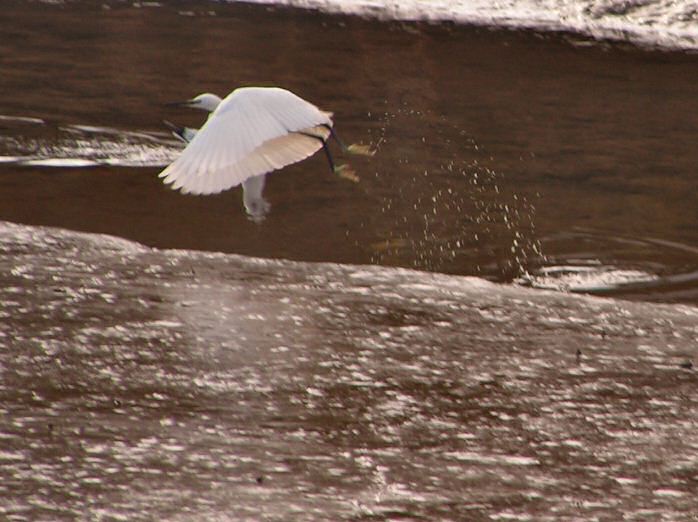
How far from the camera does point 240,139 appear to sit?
5285 mm

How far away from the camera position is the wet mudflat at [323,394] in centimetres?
356

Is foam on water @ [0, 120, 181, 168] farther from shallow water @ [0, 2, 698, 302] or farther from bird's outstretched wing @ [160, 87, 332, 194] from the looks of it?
bird's outstretched wing @ [160, 87, 332, 194]

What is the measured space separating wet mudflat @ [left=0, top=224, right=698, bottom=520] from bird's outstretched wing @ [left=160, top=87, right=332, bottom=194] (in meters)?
0.33

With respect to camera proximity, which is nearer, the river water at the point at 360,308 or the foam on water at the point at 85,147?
the river water at the point at 360,308

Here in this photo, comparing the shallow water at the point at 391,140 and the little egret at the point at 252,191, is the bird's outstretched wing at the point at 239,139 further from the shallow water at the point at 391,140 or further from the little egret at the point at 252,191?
the shallow water at the point at 391,140

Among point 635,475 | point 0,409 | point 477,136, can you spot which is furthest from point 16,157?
point 635,475

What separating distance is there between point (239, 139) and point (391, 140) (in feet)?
8.30

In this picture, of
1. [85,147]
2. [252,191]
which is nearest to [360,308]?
[252,191]

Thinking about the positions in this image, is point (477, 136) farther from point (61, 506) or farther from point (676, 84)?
point (61, 506)

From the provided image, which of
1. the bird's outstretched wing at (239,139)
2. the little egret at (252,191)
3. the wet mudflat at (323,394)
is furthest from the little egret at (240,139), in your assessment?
the wet mudflat at (323,394)

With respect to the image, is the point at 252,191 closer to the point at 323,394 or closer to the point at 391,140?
the point at 323,394

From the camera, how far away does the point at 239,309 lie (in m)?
4.94

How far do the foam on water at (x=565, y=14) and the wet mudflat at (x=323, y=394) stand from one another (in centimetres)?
586

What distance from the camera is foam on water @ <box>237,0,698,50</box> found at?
421 inches
